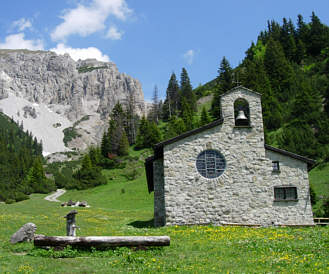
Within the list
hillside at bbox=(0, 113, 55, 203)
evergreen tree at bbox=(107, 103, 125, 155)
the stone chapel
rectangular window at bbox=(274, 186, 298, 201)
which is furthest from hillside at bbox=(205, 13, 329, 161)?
hillside at bbox=(0, 113, 55, 203)

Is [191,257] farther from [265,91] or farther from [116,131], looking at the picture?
[116,131]

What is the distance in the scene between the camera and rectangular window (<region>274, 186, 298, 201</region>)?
21578mm

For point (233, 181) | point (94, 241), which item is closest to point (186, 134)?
point (233, 181)

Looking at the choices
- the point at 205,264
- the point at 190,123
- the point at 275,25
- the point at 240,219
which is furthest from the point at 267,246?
the point at 275,25

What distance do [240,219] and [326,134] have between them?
36836mm

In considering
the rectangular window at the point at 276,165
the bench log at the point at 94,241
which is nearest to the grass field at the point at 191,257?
the bench log at the point at 94,241

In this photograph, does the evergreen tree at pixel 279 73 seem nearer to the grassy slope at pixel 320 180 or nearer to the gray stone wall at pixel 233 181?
the grassy slope at pixel 320 180

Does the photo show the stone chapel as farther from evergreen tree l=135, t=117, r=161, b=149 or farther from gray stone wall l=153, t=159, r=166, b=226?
evergreen tree l=135, t=117, r=161, b=149

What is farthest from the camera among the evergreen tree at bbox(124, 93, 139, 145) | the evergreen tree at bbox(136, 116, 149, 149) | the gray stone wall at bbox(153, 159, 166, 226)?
the evergreen tree at bbox(124, 93, 139, 145)

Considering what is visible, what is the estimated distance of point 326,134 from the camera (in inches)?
1967

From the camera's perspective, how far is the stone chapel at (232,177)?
2069 cm

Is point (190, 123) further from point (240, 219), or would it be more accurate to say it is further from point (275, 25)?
point (275, 25)

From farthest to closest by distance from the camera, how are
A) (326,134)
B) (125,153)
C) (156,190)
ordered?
1. (125,153)
2. (326,134)
3. (156,190)

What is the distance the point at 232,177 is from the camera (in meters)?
21.2
